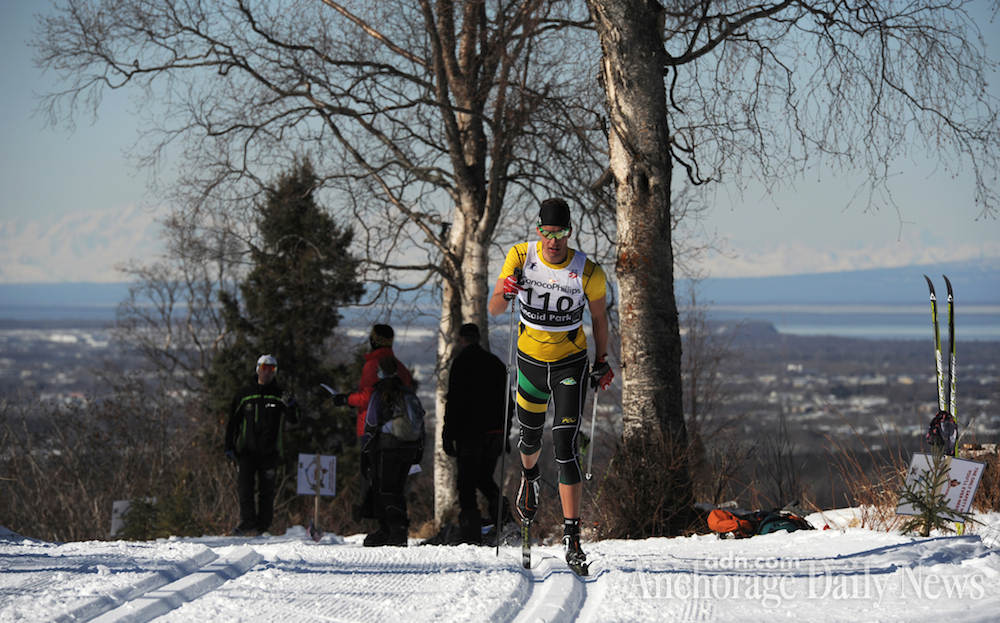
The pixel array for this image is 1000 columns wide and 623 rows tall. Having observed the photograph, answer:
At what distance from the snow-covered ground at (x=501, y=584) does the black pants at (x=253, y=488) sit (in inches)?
133

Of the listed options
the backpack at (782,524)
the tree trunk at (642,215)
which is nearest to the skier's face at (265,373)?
the tree trunk at (642,215)

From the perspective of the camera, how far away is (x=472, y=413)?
6.71m

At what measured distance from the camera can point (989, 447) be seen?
21.4 feet

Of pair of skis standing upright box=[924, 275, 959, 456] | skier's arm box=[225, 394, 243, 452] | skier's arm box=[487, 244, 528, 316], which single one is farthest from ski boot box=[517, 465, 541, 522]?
skier's arm box=[225, 394, 243, 452]

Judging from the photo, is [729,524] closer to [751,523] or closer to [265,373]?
[751,523]

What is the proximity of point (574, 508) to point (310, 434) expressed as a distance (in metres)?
28.2

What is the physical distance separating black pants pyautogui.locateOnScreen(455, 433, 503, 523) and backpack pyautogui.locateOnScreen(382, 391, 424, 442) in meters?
0.54

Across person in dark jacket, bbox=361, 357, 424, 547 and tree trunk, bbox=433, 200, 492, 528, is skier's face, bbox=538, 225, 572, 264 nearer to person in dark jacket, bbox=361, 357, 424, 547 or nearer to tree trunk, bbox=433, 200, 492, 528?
person in dark jacket, bbox=361, 357, 424, 547

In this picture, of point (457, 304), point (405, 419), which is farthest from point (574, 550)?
point (457, 304)

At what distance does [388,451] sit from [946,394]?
165 inches

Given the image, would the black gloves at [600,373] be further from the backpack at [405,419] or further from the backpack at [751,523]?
the backpack at [405,419]

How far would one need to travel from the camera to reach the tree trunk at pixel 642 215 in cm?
670

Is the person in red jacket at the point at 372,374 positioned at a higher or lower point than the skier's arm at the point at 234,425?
higher

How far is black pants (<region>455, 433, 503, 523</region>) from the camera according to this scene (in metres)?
6.79
